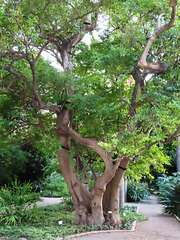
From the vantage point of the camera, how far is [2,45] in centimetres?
687

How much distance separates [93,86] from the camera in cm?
962

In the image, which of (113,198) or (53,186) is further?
(53,186)

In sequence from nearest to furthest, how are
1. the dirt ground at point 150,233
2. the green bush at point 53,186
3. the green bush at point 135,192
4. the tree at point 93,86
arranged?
the tree at point 93,86 → the dirt ground at point 150,233 → the green bush at point 135,192 → the green bush at point 53,186

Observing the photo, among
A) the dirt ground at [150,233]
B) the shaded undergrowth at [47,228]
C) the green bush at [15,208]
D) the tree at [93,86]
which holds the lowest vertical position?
the dirt ground at [150,233]

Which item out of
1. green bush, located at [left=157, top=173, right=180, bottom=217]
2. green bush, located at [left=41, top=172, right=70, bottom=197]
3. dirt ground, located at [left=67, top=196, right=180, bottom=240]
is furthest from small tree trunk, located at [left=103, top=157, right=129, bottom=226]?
green bush, located at [left=41, top=172, right=70, bottom=197]

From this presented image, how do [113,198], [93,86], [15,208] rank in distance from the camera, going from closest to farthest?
[15,208]
[113,198]
[93,86]

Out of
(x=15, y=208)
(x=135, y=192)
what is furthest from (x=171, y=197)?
(x=15, y=208)

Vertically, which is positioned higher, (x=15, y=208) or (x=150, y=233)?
(x=15, y=208)

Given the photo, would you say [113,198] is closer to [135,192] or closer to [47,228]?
[47,228]

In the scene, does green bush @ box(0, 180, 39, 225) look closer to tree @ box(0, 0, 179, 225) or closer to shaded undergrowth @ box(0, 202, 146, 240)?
shaded undergrowth @ box(0, 202, 146, 240)

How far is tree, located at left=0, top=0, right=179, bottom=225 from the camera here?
729 centimetres

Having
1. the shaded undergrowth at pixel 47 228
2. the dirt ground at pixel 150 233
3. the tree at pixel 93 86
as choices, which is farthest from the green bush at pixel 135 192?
the tree at pixel 93 86

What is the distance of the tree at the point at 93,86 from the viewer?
729 cm

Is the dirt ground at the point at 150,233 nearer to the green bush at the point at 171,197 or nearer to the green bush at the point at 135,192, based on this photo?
the green bush at the point at 171,197
